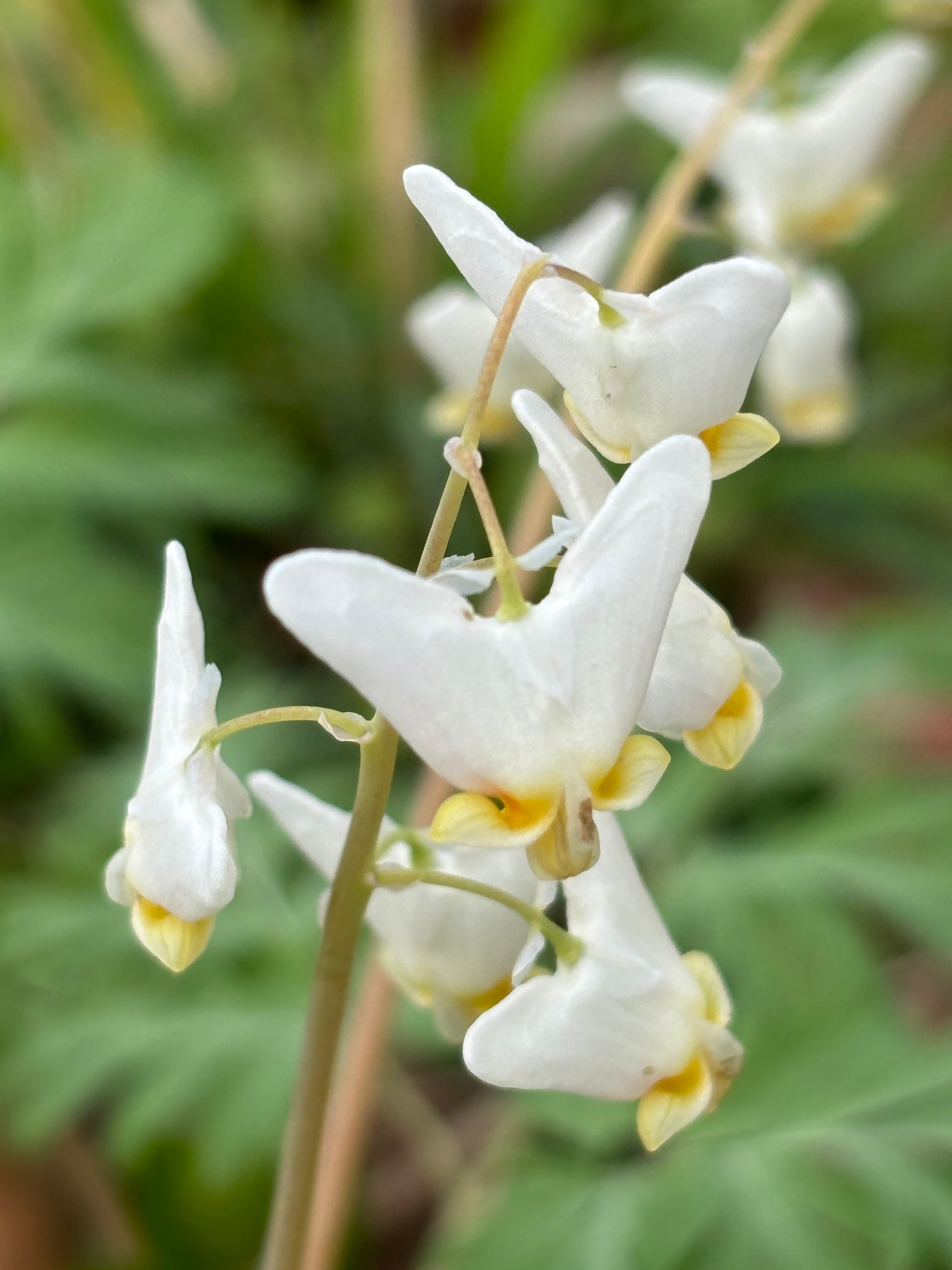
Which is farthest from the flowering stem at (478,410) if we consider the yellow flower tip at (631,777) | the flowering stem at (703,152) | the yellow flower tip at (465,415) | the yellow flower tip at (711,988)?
the flowering stem at (703,152)

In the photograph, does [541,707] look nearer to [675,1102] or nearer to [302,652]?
[675,1102]

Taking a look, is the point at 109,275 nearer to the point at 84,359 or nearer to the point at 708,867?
the point at 84,359

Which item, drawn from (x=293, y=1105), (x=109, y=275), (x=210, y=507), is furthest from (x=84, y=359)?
(x=293, y=1105)

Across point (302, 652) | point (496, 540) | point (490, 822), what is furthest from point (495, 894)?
point (302, 652)

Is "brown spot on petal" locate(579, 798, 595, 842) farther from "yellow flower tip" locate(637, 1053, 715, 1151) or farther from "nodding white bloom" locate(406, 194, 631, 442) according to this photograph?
"nodding white bloom" locate(406, 194, 631, 442)

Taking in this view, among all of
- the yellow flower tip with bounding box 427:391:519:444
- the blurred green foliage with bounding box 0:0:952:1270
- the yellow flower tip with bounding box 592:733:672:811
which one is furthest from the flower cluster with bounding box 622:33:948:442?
the yellow flower tip with bounding box 592:733:672:811

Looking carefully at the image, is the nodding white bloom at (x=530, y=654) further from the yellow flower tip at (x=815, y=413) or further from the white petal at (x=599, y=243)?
the yellow flower tip at (x=815, y=413)
